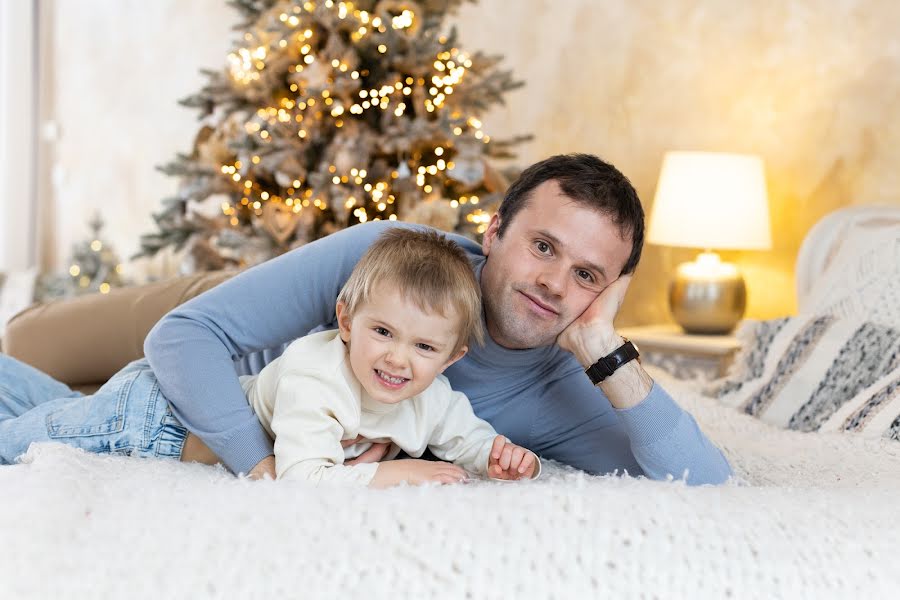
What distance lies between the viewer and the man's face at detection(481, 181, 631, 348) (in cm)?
150

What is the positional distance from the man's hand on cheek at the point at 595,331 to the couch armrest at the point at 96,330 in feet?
3.81

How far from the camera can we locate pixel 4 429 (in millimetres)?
1474

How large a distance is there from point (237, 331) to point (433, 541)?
62 centimetres

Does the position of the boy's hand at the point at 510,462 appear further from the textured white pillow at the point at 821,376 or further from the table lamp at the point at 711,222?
the table lamp at the point at 711,222

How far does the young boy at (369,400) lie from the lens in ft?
4.22

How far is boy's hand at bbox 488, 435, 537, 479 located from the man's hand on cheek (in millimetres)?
191

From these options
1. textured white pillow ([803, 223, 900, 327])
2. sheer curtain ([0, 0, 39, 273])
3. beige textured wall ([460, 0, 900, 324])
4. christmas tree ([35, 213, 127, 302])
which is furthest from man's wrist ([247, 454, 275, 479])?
sheer curtain ([0, 0, 39, 273])

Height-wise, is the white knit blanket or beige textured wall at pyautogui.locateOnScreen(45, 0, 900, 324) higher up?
beige textured wall at pyautogui.locateOnScreen(45, 0, 900, 324)

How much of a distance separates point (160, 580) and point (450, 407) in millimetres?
700

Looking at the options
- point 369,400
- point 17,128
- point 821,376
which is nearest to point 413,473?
point 369,400

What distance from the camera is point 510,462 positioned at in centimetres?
137

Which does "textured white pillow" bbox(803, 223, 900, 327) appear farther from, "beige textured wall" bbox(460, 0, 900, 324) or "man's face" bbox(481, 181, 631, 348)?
"beige textured wall" bbox(460, 0, 900, 324)

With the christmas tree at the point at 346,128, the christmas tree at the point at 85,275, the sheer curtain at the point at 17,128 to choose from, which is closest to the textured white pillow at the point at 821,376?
the christmas tree at the point at 346,128

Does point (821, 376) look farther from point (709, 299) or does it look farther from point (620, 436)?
point (709, 299)
